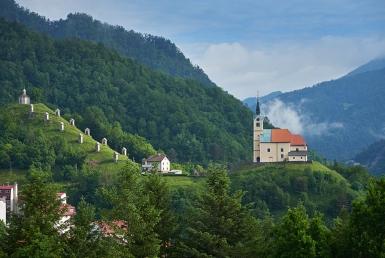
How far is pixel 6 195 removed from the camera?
90.8m

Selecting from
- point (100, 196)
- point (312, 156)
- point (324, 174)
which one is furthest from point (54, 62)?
point (324, 174)

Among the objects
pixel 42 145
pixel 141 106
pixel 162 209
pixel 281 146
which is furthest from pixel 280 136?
pixel 141 106

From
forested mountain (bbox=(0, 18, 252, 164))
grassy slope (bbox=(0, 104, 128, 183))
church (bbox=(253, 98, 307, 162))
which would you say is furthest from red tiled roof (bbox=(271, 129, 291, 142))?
forested mountain (bbox=(0, 18, 252, 164))

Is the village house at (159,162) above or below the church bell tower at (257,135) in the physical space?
below

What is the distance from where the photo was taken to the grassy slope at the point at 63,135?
119 metres

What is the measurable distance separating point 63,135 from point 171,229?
84.7m

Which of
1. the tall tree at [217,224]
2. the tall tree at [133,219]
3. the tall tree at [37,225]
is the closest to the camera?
the tall tree at [37,225]

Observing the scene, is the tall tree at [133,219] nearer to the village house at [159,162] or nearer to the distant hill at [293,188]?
the distant hill at [293,188]

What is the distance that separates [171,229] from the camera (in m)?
48.7

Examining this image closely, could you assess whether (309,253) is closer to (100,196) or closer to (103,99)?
(100,196)

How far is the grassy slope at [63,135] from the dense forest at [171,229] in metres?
69.4

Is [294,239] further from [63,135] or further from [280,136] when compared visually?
[63,135]

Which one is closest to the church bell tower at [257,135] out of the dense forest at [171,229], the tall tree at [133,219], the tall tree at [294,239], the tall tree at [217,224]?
the dense forest at [171,229]

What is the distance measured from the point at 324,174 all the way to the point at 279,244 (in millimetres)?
67186
